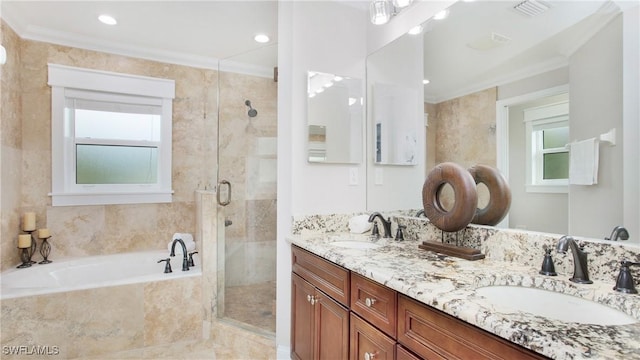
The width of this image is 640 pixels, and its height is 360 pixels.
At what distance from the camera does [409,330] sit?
0.97 m

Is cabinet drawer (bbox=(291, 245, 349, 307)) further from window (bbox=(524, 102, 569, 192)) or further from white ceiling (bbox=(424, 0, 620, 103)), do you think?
white ceiling (bbox=(424, 0, 620, 103))

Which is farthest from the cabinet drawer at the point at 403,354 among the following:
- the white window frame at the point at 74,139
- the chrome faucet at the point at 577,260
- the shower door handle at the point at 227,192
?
the white window frame at the point at 74,139

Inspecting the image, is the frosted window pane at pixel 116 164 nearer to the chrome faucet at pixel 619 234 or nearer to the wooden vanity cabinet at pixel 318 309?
the wooden vanity cabinet at pixel 318 309

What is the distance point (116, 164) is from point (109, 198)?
361 millimetres

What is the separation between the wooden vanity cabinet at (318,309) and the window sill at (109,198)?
2.04m

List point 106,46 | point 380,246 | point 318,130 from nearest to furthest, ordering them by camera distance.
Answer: point 380,246 < point 318,130 < point 106,46

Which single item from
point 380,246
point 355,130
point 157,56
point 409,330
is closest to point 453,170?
point 380,246

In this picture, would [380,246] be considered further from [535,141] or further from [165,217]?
[165,217]

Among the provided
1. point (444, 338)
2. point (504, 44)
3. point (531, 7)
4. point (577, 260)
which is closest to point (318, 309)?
point (444, 338)

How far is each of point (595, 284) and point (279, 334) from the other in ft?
5.71

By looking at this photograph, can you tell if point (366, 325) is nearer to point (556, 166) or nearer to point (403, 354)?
point (403, 354)

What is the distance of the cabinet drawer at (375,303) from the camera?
3.43 ft

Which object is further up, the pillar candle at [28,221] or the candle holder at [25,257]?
the pillar candle at [28,221]

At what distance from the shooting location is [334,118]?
2.09m
